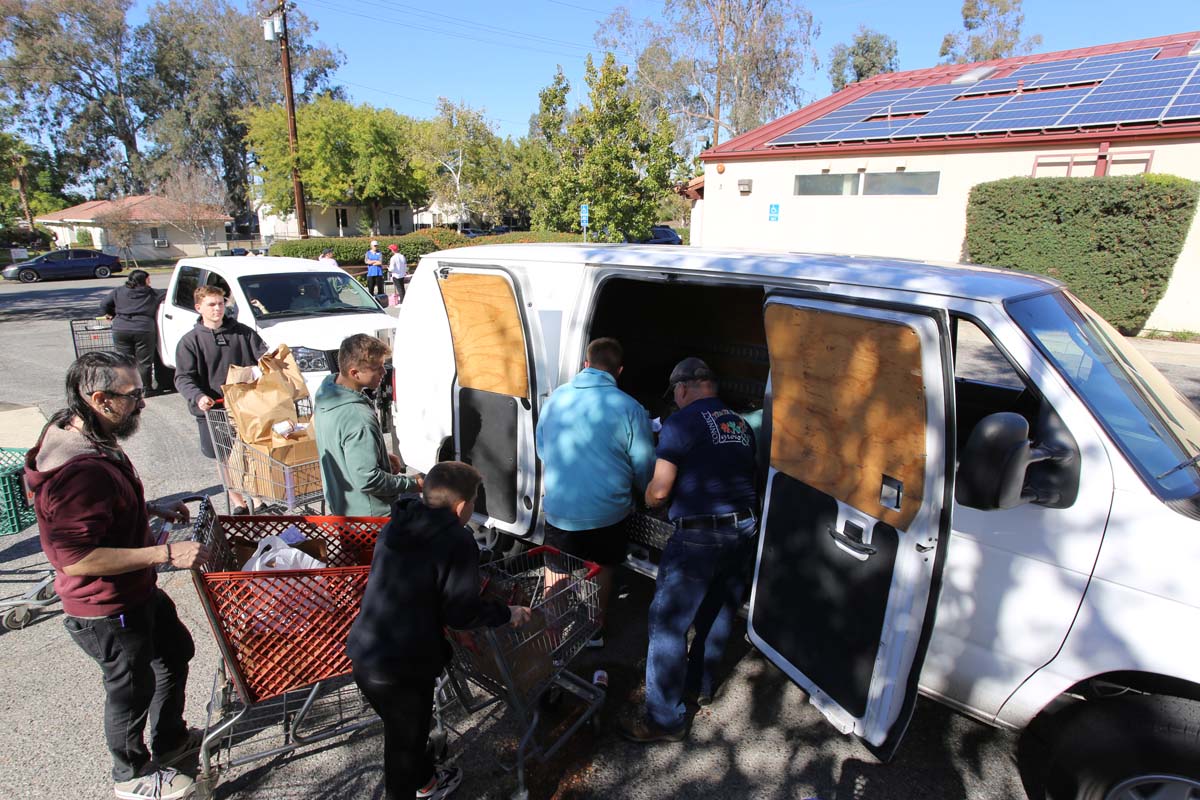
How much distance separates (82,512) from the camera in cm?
238

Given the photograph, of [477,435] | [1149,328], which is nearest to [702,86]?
[1149,328]

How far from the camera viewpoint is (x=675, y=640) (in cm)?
302

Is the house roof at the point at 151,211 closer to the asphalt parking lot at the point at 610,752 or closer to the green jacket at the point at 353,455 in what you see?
the asphalt parking lot at the point at 610,752

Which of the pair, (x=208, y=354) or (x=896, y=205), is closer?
(x=208, y=354)

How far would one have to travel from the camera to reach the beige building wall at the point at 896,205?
13609mm

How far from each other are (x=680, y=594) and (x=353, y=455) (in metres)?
1.76

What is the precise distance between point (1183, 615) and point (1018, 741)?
1.38 metres

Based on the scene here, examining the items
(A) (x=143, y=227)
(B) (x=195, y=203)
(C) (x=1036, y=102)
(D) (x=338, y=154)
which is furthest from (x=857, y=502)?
(A) (x=143, y=227)

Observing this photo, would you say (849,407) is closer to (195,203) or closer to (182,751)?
(182,751)

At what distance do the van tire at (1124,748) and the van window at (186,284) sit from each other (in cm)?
995

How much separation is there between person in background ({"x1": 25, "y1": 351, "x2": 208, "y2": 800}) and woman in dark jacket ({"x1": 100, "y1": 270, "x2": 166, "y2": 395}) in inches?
267

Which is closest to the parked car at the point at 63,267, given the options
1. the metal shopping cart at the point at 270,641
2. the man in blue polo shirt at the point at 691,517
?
the metal shopping cart at the point at 270,641

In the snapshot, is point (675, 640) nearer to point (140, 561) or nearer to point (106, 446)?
point (140, 561)

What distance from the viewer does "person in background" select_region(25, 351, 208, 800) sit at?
2.38 m
